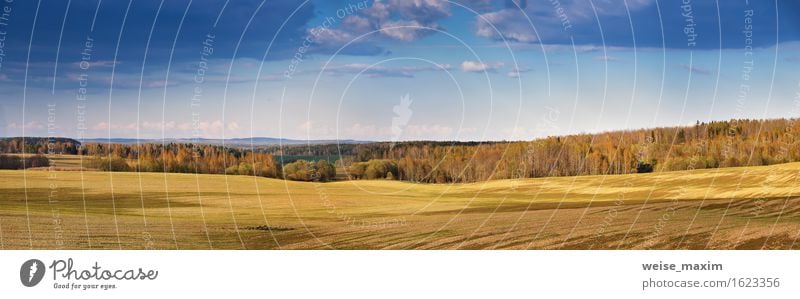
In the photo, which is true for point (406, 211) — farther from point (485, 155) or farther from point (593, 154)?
point (593, 154)

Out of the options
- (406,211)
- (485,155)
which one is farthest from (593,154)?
(406,211)

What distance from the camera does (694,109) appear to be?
49.0ft

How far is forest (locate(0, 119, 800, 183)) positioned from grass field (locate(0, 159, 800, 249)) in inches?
6.7

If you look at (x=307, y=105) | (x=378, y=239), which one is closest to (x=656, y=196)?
(x=378, y=239)

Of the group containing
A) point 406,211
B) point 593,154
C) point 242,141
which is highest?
point 242,141

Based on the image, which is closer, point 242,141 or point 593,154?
point 242,141

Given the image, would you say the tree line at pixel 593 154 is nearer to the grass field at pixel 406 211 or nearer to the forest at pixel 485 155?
the forest at pixel 485 155

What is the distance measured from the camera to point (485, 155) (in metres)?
15.1

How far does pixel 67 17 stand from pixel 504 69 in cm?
675

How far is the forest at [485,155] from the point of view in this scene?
1498 cm

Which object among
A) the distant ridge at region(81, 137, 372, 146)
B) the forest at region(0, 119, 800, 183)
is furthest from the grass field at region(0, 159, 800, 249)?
the distant ridge at region(81, 137, 372, 146)

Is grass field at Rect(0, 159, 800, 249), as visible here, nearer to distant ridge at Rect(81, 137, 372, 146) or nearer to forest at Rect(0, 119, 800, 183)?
forest at Rect(0, 119, 800, 183)

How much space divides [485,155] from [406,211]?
1.53m

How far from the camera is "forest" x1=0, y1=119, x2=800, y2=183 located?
1498 cm
